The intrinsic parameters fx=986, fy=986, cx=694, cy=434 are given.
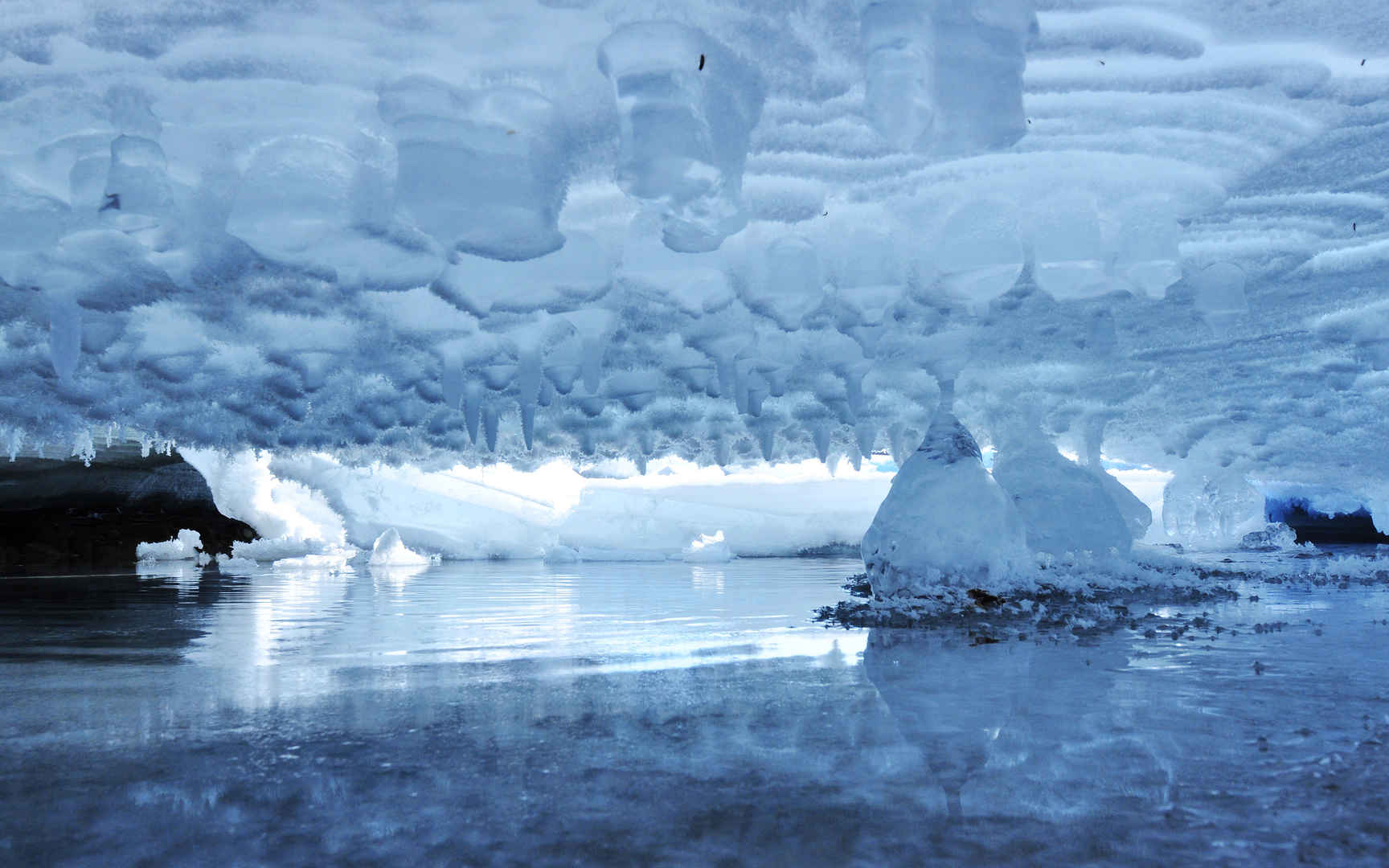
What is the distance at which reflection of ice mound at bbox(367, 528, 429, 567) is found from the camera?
3131 cm

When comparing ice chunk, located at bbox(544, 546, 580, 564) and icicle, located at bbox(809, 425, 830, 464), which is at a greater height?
icicle, located at bbox(809, 425, 830, 464)

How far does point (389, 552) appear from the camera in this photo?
3184 centimetres

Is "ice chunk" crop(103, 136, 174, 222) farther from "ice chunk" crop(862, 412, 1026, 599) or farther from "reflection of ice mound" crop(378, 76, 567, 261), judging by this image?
"ice chunk" crop(862, 412, 1026, 599)

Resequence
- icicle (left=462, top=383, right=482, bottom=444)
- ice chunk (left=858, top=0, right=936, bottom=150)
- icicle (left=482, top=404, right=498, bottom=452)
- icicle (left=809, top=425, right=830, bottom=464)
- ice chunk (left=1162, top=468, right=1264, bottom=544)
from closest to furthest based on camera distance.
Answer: ice chunk (left=858, top=0, right=936, bottom=150) < icicle (left=462, top=383, right=482, bottom=444) < icicle (left=482, top=404, right=498, bottom=452) < icicle (left=809, top=425, right=830, bottom=464) < ice chunk (left=1162, top=468, right=1264, bottom=544)

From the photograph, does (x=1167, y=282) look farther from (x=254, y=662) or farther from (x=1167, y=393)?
(x=1167, y=393)

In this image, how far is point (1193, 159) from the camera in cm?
670

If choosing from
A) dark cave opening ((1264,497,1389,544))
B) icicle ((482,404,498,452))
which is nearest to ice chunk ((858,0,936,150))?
icicle ((482,404,498,452))

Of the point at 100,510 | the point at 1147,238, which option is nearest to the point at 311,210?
the point at 1147,238

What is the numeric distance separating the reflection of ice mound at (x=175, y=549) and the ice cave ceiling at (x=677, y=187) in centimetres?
2867

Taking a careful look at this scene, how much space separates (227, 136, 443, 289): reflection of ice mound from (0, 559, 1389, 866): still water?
2.76m

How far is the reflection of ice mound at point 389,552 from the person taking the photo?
1233 inches

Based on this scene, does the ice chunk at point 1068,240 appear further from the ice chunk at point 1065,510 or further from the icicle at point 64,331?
the icicle at point 64,331

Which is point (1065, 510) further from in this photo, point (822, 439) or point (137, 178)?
point (137, 178)

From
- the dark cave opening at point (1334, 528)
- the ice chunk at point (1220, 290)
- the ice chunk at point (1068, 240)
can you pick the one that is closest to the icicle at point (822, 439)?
the ice chunk at point (1220, 290)
